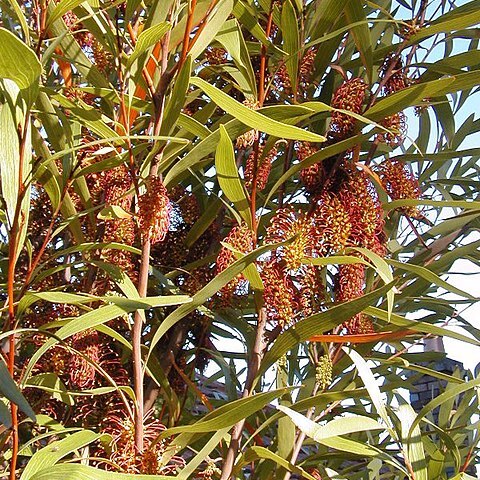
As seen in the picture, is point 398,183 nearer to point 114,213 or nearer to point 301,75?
point 301,75

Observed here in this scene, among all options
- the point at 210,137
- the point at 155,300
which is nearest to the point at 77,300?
the point at 155,300

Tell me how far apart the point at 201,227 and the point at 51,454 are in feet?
1.12

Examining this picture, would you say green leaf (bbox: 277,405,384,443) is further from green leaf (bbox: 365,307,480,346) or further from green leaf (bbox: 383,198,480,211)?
green leaf (bbox: 383,198,480,211)

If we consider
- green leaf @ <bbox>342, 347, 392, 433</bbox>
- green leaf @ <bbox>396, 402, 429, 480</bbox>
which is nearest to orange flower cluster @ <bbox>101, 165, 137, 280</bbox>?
green leaf @ <bbox>342, 347, 392, 433</bbox>

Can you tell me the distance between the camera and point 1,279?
0.88 meters

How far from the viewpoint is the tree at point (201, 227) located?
0.59 meters

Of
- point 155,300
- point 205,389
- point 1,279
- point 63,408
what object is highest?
point 155,300

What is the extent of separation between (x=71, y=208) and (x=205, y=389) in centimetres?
65

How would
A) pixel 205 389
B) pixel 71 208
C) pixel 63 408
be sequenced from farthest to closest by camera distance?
pixel 205 389 → pixel 63 408 → pixel 71 208

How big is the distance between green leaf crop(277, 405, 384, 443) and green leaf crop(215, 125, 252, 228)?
192mm

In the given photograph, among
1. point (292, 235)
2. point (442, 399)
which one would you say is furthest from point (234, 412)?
point (442, 399)

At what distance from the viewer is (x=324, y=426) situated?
63 cm

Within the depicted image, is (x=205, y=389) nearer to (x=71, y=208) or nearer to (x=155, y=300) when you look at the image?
(x=71, y=208)

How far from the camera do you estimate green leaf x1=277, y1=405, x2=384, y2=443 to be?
2.04 feet
